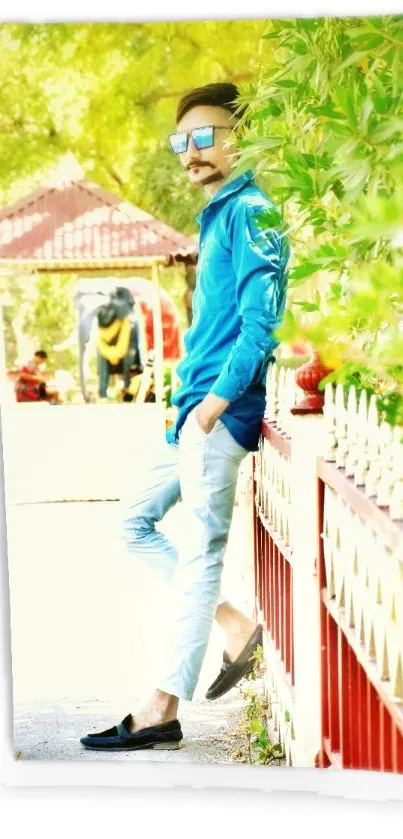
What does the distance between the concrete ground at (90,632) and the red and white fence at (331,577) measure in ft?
0.48

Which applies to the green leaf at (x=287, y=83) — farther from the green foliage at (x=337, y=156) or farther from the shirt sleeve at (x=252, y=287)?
the shirt sleeve at (x=252, y=287)

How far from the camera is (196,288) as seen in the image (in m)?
3.36

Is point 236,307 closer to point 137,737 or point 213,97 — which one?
point 213,97

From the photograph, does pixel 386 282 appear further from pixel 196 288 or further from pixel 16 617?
pixel 16 617

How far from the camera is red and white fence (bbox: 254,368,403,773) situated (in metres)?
2.54

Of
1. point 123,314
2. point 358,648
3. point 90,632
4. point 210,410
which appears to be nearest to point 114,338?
point 123,314

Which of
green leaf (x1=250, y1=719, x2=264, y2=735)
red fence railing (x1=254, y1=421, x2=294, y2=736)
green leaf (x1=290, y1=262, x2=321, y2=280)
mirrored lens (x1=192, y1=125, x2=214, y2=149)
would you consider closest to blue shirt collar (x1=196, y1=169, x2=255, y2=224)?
mirrored lens (x1=192, y1=125, x2=214, y2=149)

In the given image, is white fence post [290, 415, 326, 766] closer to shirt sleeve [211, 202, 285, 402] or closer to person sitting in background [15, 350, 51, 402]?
shirt sleeve [211, 202, 285, 402]

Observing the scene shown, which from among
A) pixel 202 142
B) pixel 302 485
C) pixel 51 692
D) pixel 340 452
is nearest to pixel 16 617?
pixel 51 692

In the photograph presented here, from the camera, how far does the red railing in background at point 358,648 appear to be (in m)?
2.54

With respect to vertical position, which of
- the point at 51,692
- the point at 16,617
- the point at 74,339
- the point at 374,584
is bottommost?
the point at 51,692

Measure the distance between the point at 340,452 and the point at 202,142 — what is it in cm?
106

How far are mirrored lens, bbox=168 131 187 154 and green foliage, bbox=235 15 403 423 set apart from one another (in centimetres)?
21

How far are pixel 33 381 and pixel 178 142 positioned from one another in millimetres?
864
